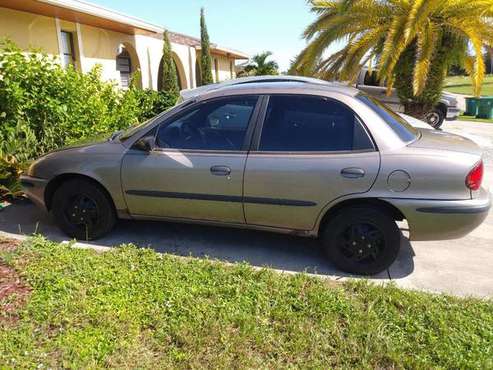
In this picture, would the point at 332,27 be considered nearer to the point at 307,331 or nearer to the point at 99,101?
the point at 99,101

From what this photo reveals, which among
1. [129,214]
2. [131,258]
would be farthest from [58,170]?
[131,258]

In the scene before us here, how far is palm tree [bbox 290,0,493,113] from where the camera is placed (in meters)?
7.39

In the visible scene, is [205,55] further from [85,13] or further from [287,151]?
[287,151]

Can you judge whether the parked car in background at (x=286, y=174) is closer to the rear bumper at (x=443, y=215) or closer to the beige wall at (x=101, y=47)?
the rear bumper at (x=443, y=215)

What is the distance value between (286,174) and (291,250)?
974 mm

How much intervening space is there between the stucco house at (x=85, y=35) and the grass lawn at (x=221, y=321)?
185 inches

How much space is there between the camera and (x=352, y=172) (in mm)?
3225

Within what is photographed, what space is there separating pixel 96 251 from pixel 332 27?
733 cm

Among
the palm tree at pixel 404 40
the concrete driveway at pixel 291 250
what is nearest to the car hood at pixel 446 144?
the concrete driveway at pixel 291 250

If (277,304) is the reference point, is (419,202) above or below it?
above

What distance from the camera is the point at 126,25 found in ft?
35.1

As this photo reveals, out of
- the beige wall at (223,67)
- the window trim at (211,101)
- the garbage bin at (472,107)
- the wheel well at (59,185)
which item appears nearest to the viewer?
the window trim at (211,101)

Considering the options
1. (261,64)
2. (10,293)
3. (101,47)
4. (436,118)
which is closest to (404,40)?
(436,118)

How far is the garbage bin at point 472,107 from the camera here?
1817 centimetres
